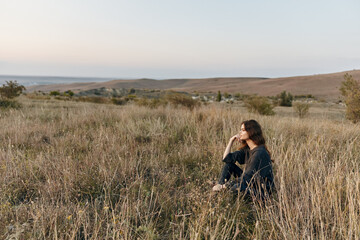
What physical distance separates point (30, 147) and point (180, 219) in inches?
141

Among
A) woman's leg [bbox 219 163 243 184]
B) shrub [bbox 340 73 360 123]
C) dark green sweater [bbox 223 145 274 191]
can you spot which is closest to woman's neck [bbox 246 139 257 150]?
dark green sweater [bbox 223 145 274 191]

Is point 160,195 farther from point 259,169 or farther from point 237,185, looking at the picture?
point 259,169

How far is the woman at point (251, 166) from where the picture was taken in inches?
99.5

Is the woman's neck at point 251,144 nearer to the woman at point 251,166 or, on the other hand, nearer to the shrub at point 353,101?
the woman at point 251,166

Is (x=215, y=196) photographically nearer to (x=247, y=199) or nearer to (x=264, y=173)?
(x=247, y=199)

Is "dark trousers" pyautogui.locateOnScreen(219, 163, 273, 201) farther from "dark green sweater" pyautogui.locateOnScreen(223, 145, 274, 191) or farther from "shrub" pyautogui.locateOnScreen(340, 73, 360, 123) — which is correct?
"shrub" pyautogui.locateOnScreen(340, 73, 360, 123)

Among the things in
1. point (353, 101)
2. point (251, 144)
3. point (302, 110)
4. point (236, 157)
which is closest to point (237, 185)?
point (236, 157)

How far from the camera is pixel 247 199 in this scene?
2545 mm

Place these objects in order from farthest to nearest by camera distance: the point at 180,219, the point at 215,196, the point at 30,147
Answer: the point at 30,147
the point at 215,196
the point at 180,219

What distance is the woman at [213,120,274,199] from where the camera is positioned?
2.53m

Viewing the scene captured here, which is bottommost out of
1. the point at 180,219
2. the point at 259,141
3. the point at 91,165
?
the point at 180,219

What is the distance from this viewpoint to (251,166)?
261 centimetres

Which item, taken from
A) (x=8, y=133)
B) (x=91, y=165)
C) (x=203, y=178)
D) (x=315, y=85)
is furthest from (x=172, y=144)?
(x=315, y=85)

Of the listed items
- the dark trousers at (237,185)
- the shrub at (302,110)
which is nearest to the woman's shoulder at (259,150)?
the dark trousers at (237,185)
